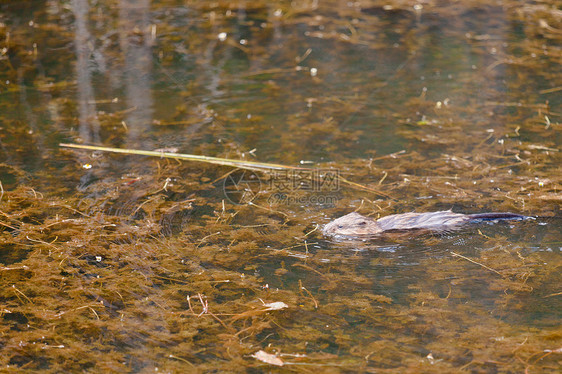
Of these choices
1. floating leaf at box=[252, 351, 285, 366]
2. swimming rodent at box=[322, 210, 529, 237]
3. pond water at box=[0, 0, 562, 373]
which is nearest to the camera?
floating leaf at box=[252, 351, 285, 366]

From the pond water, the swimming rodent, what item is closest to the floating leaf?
the pond water

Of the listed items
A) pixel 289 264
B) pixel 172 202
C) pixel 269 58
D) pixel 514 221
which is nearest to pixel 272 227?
pixel 289 264

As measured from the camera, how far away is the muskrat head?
3.60 metres

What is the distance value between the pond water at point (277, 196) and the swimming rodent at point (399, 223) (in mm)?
79

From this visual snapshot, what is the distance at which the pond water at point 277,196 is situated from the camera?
283 cm

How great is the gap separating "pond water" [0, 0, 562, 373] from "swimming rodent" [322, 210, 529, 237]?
79mm

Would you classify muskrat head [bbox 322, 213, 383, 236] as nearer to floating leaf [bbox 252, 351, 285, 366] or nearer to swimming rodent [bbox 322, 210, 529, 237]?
swimming rodent [bbox 322, 210, 529, 237]

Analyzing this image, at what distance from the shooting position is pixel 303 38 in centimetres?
755

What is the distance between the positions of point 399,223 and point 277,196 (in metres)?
0.98

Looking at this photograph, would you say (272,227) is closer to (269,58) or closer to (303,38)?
(269,58)

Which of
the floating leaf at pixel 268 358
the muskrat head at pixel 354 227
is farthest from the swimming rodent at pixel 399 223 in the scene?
the floating leaf at pixel 268 358

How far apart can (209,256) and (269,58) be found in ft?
13.1

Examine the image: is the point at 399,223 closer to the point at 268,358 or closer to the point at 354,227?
the point at 354,227

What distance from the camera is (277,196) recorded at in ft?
13.6
